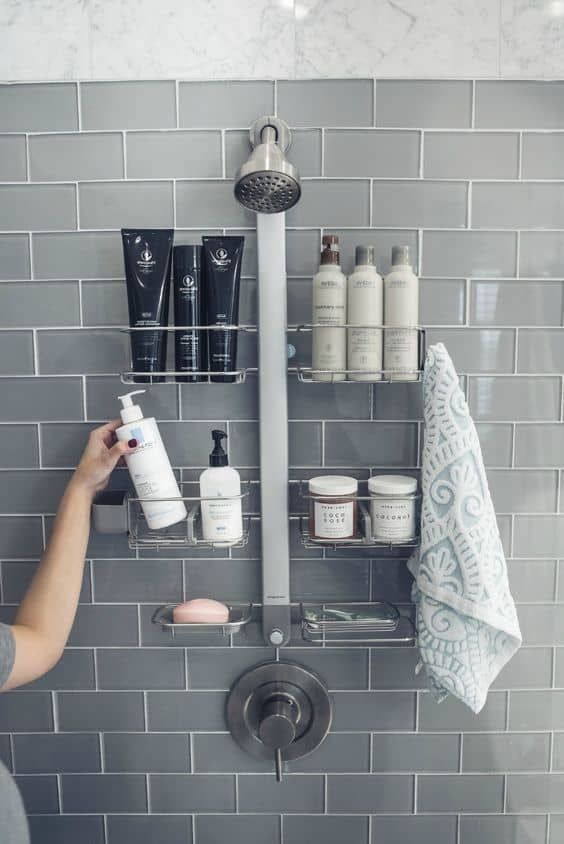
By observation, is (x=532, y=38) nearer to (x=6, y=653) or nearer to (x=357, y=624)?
(x=357, y=624)

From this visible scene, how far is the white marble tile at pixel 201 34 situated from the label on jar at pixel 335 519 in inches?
32.8

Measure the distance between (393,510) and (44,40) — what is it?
1.12 metres

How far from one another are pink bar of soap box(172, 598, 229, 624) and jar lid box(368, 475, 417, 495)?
38 centimetres

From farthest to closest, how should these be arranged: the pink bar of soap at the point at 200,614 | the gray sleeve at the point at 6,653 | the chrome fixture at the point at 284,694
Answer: the chrome fixture at the point at 284,694 → the pink bar of soap at the point at 200,614 → the gray sleeve at the point at 6,653

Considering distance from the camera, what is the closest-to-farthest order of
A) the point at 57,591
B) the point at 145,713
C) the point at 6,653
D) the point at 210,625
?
the point at 6,653 < the point at 57,591 < the point at 210,625 < the point at 145,713

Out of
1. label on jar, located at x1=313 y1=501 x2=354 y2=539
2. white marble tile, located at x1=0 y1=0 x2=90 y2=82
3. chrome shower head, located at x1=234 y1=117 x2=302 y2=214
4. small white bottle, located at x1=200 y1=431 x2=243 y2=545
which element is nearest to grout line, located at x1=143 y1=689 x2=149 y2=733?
small white bottle, located at x1=200 y1=431 x2=243 y2=545

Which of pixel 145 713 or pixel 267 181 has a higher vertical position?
pixel 267 181

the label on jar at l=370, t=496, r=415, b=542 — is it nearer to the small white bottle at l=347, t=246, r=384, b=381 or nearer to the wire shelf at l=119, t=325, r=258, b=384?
the small white bottle at l=347, t=246, r=384, b=381

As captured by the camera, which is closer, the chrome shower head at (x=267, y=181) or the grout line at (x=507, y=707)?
the chrome shower head at (x=267, y=181)

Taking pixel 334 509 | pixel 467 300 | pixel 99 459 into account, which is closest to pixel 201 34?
pixel 467 300

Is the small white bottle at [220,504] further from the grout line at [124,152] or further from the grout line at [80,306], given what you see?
the grout line at [124,152]

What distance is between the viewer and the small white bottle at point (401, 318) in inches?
43.3

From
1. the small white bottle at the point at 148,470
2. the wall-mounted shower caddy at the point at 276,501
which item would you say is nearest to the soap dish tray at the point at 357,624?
the wall-mounted shower caddy at the point at 276,501

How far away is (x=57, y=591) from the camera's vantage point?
1038mm
